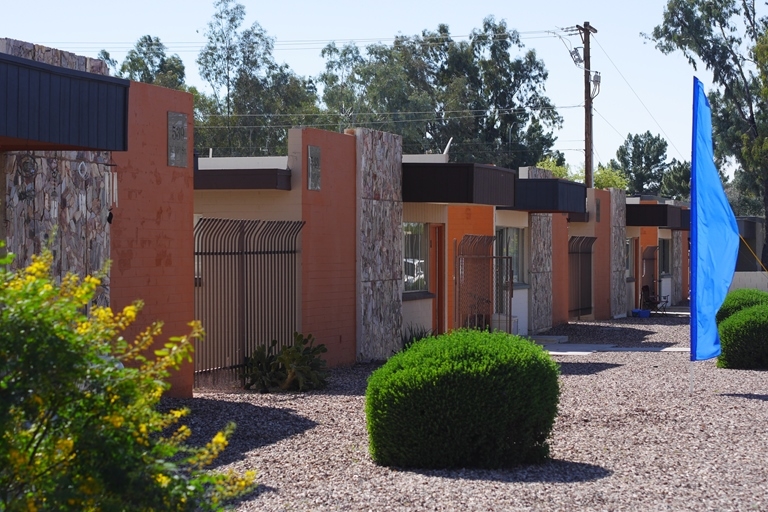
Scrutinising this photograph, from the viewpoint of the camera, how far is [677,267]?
43.3 m

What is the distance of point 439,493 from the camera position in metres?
7.56

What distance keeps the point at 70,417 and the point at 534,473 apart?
510cm

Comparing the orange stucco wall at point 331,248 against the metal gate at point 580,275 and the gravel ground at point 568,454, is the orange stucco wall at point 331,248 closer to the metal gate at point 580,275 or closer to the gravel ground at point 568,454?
the gravel ground at point 568,454

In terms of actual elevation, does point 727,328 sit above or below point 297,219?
below

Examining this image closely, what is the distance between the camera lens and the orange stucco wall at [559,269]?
28406mm

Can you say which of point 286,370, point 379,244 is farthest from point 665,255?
point 286,370

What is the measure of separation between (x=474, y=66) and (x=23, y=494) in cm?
5703

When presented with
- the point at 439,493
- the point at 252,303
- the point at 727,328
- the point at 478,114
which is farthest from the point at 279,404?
the point at 478,114

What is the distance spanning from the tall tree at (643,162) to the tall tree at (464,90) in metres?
19.5

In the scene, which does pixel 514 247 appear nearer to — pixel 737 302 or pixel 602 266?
pixel 737 302

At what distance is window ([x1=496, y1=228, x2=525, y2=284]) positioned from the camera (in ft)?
81.0

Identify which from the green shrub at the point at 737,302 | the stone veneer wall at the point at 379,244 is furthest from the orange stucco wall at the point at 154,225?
the green shrub at the point at 737,302

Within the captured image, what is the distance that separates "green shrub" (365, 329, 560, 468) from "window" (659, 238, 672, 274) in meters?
33.4

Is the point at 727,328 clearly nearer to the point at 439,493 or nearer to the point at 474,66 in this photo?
the point at 439,493
